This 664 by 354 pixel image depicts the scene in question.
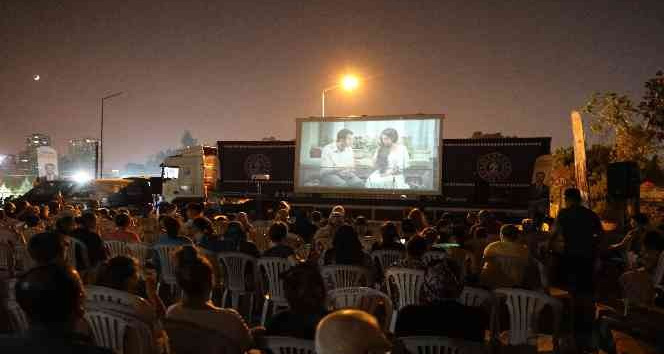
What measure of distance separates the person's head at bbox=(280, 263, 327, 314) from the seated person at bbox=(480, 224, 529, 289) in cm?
275

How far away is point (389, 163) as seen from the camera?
17.9 meters

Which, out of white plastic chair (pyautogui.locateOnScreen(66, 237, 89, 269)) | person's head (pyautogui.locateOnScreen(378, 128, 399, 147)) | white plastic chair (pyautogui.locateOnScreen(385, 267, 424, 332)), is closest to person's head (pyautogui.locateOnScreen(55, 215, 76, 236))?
white plastic chair (pyautogui.locateOnScreen(66, 237, 89, 269))

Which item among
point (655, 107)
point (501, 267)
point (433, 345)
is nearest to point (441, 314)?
point (433, 345)

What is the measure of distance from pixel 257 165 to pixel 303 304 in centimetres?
1960

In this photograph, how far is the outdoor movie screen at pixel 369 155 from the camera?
1750 centimetres

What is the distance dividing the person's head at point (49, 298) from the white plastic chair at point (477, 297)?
110 inches

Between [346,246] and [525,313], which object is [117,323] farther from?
[346,246]

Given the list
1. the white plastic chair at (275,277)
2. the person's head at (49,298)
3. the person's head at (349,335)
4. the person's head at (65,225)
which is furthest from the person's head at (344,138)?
the person's head at (349,335)

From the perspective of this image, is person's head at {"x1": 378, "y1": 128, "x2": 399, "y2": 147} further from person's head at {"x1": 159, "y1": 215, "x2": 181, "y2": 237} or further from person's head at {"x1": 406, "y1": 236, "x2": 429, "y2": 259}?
person's head at {"x1": 406, "y1": 236, "x2": 429, "y2": 259}

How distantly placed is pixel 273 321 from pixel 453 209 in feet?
44.6

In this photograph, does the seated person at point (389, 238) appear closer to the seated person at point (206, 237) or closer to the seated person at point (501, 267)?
the seated person at point (501, 267)

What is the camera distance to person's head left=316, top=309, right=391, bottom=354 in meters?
1.66

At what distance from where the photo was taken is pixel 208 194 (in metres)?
22.3

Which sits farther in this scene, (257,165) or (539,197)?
(257,165)
